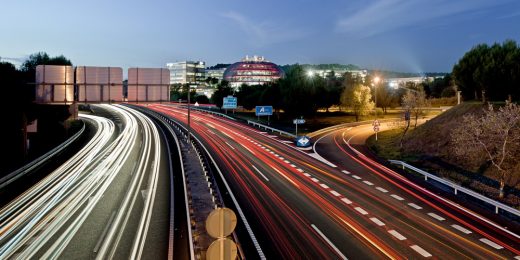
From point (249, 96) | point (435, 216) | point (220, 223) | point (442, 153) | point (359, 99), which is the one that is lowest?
point (435, 216)

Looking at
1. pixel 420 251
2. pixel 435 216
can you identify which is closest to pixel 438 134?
pixel 435 216

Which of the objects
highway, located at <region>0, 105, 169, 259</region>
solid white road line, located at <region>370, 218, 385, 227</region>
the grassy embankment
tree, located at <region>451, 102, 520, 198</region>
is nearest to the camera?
highway, located at <region>0, 105, 169, 259</region>

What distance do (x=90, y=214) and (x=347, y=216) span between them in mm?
14357

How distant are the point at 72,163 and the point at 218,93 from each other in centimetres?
6881

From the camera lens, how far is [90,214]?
19984mm

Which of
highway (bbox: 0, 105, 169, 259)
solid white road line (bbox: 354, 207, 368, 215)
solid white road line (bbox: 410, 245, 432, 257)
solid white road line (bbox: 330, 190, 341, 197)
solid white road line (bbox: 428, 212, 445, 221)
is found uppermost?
solid white road line (bbox: 330, 190, 341, 197)

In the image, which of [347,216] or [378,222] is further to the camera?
[347,216]

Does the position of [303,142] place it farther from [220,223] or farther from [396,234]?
[220,223]

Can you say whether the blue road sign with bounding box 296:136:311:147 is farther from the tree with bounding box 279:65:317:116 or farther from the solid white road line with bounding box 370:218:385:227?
the tree with bounding box 279:65:317:116

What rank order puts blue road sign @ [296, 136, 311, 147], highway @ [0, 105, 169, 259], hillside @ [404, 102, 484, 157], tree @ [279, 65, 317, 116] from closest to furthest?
highway @ [0, 105, 169, 259], hillside @ [404, 102, 484, 157], blue road sign @ [296, 136, 311, 147], tree @ [279, 65, 317, 116]

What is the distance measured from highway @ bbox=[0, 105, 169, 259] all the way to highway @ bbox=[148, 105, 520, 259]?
5.77 metres

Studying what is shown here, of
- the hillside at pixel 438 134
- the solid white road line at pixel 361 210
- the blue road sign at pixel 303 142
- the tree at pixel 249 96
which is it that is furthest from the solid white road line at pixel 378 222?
the tree at pixel 249 96

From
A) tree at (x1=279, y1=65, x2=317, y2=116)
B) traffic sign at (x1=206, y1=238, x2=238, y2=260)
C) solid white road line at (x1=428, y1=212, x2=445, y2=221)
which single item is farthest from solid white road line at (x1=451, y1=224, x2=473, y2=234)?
tree at (x1=279, y1=65, x2=317, y2=116)

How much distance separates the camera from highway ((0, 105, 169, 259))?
605 inches
